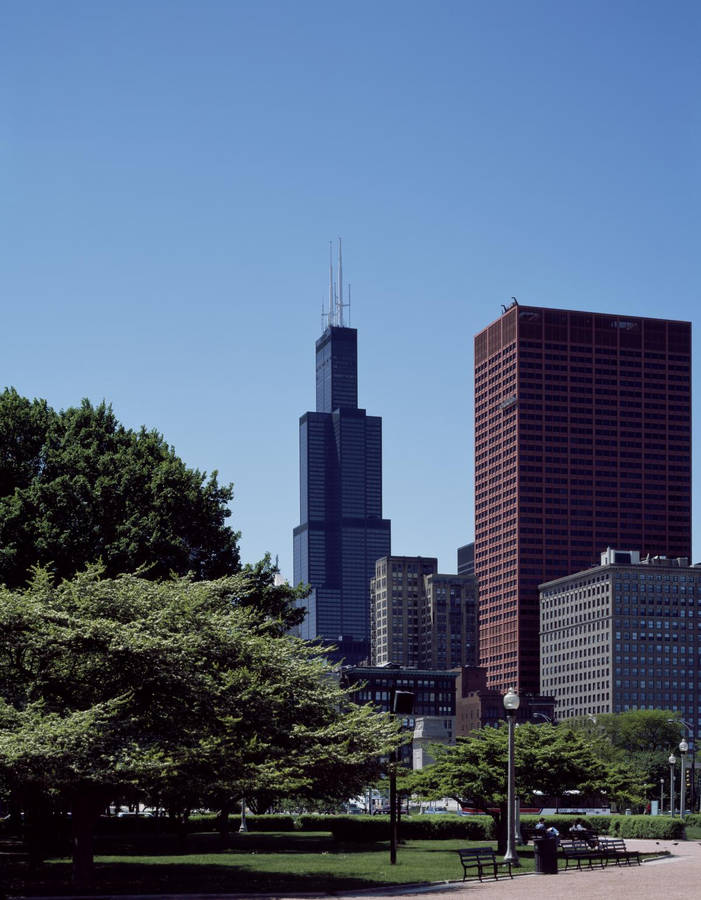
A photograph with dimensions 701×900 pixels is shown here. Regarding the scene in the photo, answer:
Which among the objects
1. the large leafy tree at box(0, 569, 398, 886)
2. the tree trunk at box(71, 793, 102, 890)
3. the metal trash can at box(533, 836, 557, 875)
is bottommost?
the metal trash can at box(533, 836, 557, 875)

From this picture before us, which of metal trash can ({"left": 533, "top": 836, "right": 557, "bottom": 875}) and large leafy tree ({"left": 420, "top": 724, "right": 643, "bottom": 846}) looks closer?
metal trash can ({"left": 533, "top": 836, "right": 557, "bottom": 875})

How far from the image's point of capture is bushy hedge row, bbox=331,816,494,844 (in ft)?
215

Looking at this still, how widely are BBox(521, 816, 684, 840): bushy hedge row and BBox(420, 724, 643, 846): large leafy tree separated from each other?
11.9 meters

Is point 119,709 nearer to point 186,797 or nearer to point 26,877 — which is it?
point 186,797

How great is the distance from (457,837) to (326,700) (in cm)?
3281

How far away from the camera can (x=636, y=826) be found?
71.0 m

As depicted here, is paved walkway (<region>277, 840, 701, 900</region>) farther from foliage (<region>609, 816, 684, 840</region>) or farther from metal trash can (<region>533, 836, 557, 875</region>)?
foliage (<region>609, 816, 684, 840</region>)

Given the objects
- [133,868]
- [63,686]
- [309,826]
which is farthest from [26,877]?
[309,826]

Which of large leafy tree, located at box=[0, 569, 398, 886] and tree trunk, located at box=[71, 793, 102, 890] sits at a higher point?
large leafy tree, located at box=[0, 569, 398, 886]

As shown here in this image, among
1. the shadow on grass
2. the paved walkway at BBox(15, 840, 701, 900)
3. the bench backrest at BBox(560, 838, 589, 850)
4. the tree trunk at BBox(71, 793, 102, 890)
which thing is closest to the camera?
the paved walkway at BBox(15, 840, 701, 900)

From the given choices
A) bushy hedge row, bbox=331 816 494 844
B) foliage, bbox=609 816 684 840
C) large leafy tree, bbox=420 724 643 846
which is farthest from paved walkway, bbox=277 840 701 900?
foliage, bbox=609 816 684 840

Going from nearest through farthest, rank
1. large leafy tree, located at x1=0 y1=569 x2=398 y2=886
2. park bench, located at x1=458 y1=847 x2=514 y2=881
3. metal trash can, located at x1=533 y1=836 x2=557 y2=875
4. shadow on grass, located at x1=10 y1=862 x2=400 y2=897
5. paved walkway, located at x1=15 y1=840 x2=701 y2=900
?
paved walkway, located at x1=15 y1=840 x2=701 y2=900
large leafy tree, located at x1=0 y1=569 x2=398 y2=886
shadow on grass, located at x1=10 y1=862 x2=400 y2=897
park bench, located at x1=458 y1=847 x2=514 y2=881
metal trash can, located at x1=533 y1=836 x2=557 y2=875

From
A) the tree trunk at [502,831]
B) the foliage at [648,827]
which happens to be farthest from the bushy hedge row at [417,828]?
the tree trunk at [502,831]

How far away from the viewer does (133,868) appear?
142 feet
